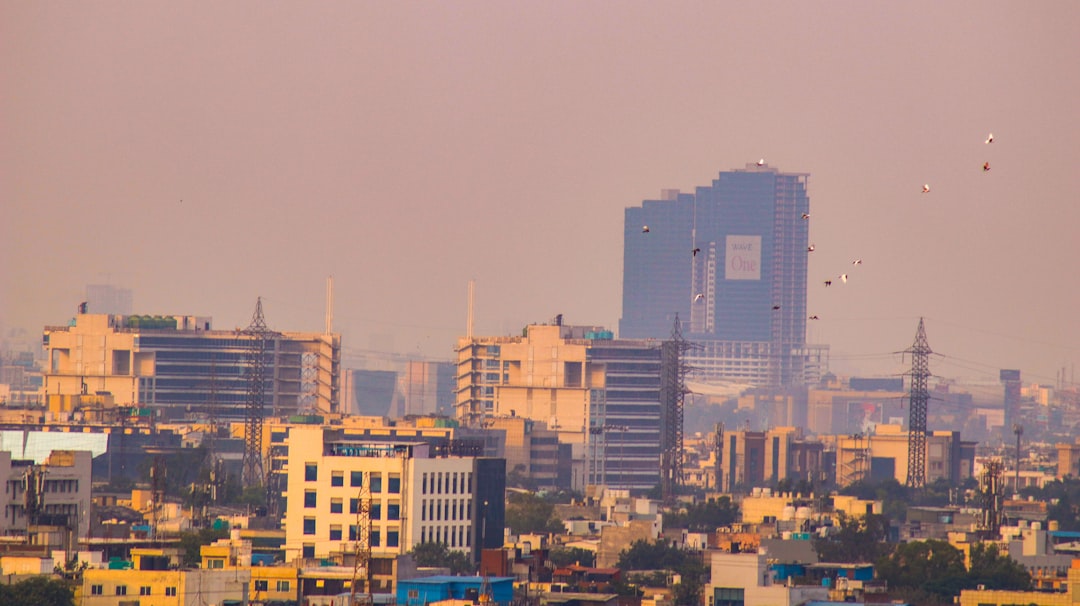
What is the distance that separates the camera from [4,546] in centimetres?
8231

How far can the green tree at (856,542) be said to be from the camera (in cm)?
11531

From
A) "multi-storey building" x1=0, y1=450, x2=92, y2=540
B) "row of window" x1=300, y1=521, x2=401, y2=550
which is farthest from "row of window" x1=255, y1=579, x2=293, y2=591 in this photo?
"row of window" x1=300, y1=521, x2=401, y2=550

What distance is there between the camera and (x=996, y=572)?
A: 332 feet

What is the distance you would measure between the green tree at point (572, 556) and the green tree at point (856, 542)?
956 cm

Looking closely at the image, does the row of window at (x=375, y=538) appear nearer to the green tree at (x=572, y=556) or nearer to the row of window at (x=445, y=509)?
the row of window at (x=445, y=509)

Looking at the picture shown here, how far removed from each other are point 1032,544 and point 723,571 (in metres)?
31.5

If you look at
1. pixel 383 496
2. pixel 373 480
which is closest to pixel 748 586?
pixel 383 496

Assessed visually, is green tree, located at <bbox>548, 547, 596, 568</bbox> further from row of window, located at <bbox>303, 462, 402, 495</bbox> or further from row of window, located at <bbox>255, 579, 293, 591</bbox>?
row of window, located at <bbox>255, 579, 293, 591</bbox>

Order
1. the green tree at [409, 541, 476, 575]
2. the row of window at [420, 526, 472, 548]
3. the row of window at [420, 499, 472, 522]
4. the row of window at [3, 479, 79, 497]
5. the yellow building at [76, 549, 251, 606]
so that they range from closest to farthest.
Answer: the yellow building at [76, 549, 251, 606]
the green tree at [409, 541, 476, 575]
the row of window at [3, 479, 79, 497]
the row of window at [420, 526, 472, 548]
the row of window at [420, 499, 472, 522]

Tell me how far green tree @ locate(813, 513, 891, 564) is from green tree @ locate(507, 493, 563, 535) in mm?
15778

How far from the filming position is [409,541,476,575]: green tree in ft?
324

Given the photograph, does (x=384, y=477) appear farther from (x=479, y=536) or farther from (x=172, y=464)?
(x=172, y=464)

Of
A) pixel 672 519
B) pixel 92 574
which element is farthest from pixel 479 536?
pixel 672 519

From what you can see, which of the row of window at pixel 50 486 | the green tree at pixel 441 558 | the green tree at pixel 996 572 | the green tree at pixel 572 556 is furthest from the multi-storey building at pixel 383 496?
the green tree at pixel 996 572
